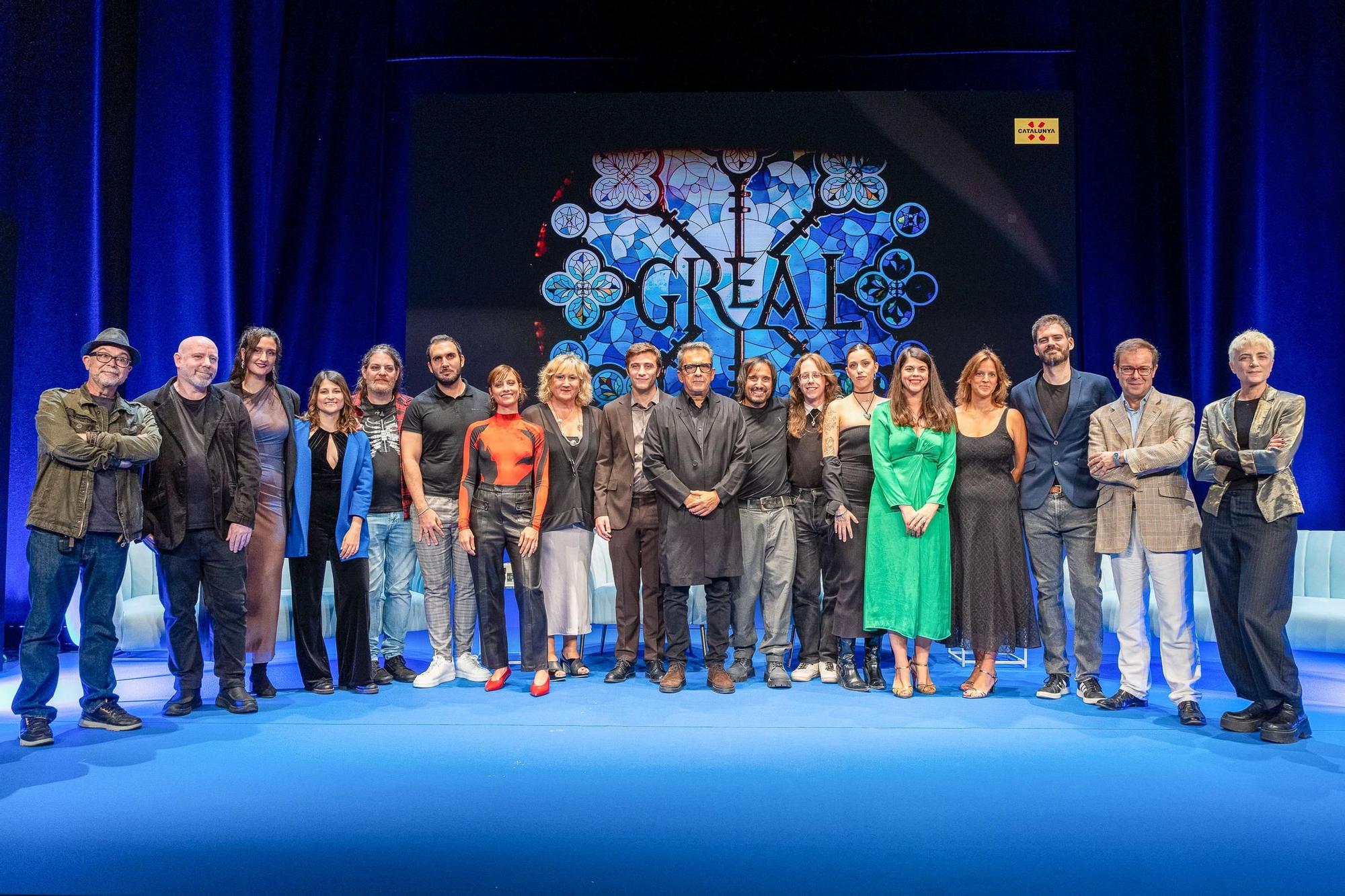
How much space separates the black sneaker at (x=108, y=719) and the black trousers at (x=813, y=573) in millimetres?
3081

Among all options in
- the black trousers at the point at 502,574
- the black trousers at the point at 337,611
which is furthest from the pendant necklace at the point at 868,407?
the black trousers at the point at 337,611

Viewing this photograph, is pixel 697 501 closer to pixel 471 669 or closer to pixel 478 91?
pixel 471 669

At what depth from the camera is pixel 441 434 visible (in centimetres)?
504

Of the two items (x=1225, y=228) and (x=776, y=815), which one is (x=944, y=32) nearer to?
(x=1225, y=228)

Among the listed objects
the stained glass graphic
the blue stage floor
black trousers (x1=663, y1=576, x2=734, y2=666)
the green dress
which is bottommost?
the blue stage floor

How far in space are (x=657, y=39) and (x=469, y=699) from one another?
479 centimetres

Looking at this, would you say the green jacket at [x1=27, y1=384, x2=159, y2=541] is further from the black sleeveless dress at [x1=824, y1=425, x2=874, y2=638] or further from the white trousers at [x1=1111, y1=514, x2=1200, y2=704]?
the white trousers at [x1=1111, y1=514, x2=1200, y2=704]

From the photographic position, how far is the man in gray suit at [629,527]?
16.8 ft

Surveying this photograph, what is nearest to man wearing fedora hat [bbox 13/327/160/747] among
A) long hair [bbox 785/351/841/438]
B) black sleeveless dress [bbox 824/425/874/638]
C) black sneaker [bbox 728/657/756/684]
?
black sneaker [bbox 728/657/756/684]

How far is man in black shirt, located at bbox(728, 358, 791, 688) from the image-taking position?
5023 mm

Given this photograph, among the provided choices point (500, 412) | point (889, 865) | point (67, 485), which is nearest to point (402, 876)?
point (889, 865)

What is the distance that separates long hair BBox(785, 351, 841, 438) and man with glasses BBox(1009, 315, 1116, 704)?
0.97 metres

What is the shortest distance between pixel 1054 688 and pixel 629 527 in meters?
2.22

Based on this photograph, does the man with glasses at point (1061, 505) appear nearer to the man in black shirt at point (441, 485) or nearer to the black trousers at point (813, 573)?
the black trousers at point (813, 573)
